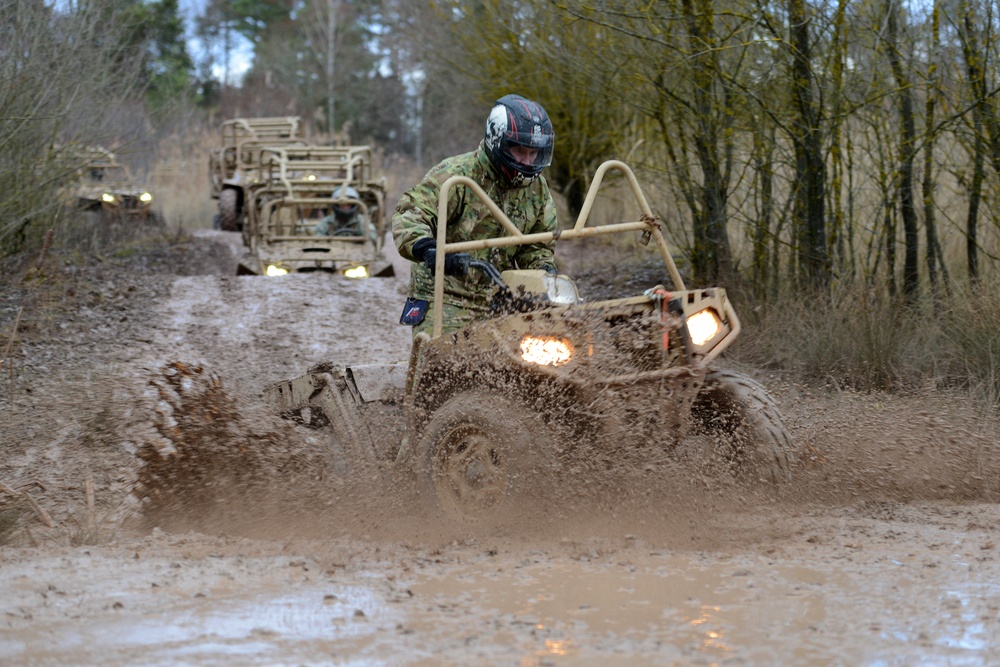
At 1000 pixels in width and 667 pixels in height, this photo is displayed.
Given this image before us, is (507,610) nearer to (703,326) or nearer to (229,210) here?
(703,326)

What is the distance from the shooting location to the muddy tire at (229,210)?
2028cm

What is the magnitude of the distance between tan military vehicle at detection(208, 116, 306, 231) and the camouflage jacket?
14.0 m

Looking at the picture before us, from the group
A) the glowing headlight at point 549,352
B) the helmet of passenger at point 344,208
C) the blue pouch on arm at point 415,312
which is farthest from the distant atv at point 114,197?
the glowing headlight at point 549,352

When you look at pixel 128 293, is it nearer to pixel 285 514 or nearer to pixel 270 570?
pixel 285 514

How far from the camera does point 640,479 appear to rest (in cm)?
495

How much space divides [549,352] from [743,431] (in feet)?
3.29

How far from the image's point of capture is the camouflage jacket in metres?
5.57

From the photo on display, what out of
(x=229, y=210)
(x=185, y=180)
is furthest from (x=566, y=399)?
(x=185, y=180)

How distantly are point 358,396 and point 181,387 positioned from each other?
1.15 m

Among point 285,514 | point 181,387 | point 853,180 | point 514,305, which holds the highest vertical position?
point 853,180

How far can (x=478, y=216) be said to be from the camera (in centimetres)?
565

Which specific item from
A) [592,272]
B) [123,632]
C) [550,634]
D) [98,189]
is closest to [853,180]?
[592,272]

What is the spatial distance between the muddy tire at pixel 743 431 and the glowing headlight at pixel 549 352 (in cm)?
76

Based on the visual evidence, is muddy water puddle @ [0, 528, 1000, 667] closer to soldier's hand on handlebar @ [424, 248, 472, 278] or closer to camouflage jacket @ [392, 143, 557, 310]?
soldier's hand on handlebar @ [424, 248, 472, 278]
